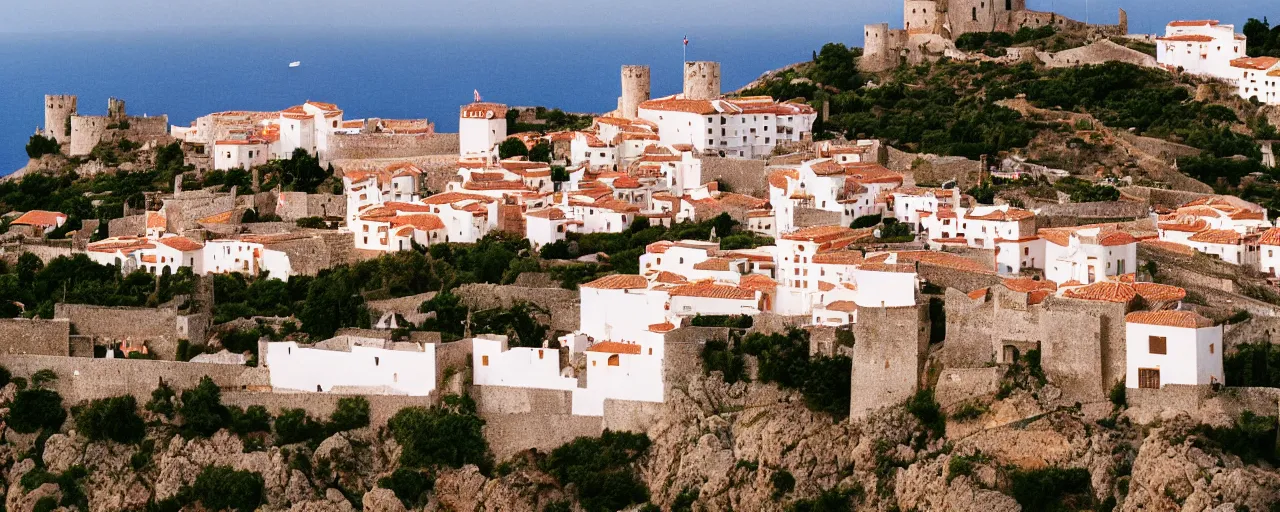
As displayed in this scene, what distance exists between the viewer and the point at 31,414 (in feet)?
129

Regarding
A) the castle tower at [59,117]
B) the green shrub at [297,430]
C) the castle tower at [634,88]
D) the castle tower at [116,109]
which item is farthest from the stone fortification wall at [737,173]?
the castle tower at [59,117]

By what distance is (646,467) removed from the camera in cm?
3644

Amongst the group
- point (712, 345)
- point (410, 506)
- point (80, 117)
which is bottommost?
point (410, 506)

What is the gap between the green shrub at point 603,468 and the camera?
119ft

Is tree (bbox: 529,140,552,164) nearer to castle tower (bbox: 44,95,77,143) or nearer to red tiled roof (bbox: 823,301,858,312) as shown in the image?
castle tower (bbox: 44,95,77,143)

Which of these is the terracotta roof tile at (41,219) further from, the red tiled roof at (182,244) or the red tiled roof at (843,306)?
the red tiled roof at (843,306)

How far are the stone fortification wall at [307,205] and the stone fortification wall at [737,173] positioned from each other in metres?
7.08

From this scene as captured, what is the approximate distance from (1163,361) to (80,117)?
1178 inches

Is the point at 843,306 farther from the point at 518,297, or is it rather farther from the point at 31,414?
the point at 31,414

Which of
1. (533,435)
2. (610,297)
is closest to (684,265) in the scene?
(610,297)

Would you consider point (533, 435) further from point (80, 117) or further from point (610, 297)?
point (80, 117)

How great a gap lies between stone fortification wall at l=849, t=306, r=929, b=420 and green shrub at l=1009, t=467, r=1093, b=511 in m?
2.53

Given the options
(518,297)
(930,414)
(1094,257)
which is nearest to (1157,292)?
(1094,257)

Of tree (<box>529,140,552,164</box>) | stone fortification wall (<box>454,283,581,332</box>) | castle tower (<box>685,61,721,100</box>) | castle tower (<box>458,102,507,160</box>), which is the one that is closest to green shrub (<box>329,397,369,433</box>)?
stone fortification wall (<box>454,283,581,332</box>)
